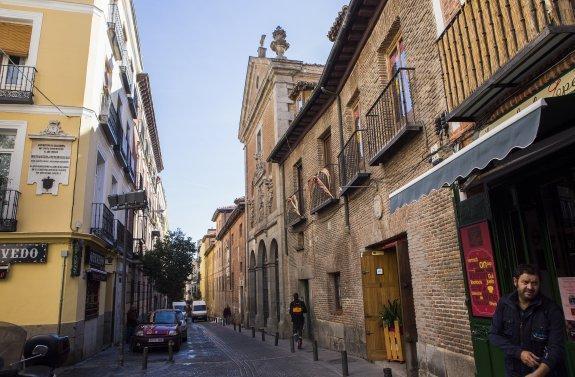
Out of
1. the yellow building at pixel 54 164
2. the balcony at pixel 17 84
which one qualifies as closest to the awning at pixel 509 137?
the yellow building at pixel 54 164

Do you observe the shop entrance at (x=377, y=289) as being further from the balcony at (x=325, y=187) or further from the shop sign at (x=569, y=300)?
the shop sign at (x=569, y=300)

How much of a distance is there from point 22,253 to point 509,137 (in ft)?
38.5

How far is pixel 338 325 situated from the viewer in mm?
12195

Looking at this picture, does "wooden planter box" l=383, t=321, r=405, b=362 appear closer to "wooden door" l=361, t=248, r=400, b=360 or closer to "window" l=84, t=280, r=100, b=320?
"wooden door" l=361, t=248, r=400, b=360

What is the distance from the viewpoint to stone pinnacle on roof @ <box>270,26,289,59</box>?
71.4ft

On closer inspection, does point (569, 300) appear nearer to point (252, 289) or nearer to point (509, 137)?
A: point (509, 137)

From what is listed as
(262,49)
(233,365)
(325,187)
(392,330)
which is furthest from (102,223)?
(262,49)

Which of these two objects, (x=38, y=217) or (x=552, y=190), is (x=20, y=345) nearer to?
(x=552, y=190)

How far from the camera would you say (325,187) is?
41.3 ft

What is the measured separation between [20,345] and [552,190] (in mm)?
6291

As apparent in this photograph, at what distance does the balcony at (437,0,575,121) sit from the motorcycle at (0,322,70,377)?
5.68m

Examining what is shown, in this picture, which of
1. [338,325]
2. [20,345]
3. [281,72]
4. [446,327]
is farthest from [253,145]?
[20,345]

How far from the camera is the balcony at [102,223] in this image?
12946mm

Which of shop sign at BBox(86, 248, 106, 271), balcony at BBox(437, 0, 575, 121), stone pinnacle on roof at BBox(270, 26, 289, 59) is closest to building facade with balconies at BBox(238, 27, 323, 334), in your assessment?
stone pinnacle on roof at BBox(270, 26, 289, 59)
